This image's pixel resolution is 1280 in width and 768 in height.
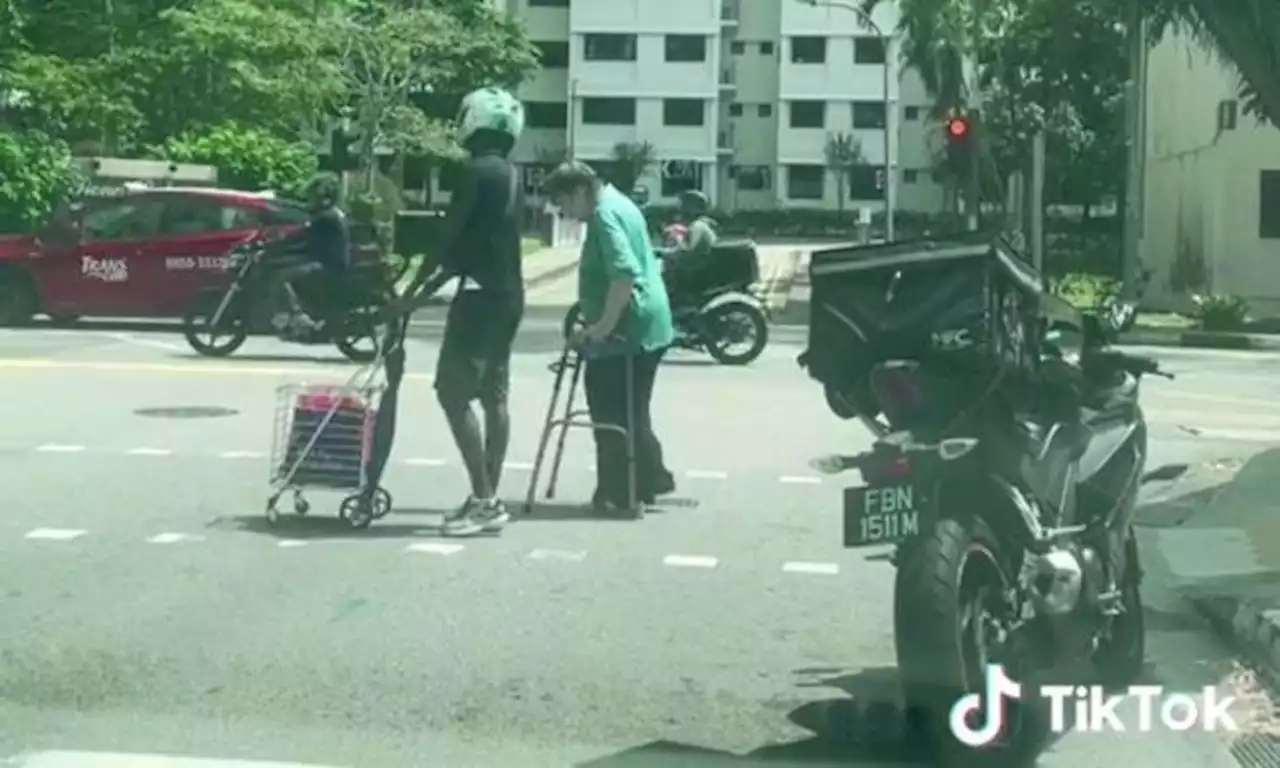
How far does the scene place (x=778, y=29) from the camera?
82938 millimetres

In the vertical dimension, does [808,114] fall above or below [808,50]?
below

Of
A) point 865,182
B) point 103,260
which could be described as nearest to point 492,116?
point 103,260

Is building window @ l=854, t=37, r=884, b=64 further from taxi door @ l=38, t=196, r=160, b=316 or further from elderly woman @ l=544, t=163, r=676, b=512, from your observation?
elderly woman @ l=544, t=163, r=676, b=512

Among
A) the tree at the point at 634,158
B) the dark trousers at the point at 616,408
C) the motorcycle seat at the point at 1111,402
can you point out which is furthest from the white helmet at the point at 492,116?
the tree at the point at 634,158

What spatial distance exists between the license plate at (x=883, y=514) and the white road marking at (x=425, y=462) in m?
7.30

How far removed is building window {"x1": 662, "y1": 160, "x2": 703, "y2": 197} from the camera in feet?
263

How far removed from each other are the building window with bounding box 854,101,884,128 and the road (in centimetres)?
6654

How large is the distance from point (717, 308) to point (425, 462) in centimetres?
868

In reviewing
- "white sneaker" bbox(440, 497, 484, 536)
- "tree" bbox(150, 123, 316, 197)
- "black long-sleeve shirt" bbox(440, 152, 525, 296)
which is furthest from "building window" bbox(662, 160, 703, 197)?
"black long-sleeve shirt" bbox(440, 152, 525, 296)

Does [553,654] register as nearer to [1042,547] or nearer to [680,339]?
[1042,547]

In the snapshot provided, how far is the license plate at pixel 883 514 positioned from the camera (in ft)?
22.2

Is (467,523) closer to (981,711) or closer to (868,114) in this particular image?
(981,711)

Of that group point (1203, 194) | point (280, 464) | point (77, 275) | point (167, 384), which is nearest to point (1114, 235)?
point (1203, 194)

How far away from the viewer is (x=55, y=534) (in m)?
11.0
